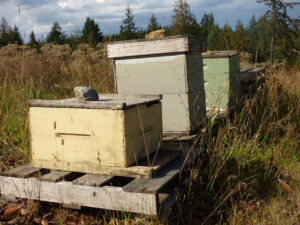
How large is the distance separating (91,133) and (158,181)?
585 millimetres

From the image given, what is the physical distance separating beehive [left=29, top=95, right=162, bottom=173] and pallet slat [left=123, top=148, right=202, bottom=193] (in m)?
0.17

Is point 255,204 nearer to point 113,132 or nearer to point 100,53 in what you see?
point 113,132

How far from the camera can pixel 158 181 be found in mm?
2234

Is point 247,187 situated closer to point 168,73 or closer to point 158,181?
point 158,181

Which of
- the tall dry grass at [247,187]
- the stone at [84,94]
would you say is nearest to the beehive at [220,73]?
the tall dry grass at [247,187]

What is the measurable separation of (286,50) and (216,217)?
32390 mm

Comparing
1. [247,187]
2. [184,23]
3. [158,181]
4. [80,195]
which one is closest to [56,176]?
[80,195]

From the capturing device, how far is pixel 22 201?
274cm

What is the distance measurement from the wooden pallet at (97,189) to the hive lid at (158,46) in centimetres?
115

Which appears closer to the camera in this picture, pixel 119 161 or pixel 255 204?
pixel 119 161

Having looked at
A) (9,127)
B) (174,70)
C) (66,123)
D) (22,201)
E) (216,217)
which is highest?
(174,70)

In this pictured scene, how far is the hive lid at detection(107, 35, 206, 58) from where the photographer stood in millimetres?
3355

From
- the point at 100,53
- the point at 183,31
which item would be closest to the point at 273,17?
the point at 183,31

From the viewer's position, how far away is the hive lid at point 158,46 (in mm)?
3355
